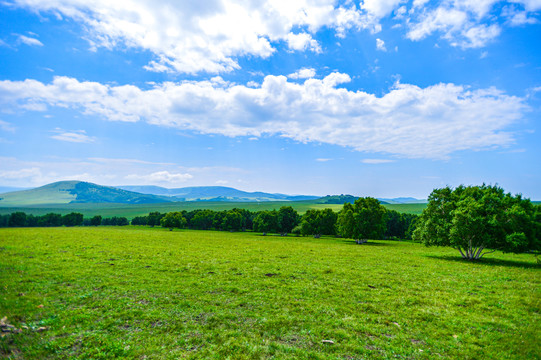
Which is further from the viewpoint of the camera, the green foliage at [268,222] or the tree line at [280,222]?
the green foliage at [268,222]

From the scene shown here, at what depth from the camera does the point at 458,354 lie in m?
10.7

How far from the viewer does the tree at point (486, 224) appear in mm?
34938

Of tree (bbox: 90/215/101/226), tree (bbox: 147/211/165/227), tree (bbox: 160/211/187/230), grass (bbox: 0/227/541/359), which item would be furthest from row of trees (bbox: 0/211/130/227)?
grass (bbox: 0/227/541/359)

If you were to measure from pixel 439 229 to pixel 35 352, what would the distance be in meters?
48.0

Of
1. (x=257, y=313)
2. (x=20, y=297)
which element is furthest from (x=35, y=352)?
(x=257, y=313)

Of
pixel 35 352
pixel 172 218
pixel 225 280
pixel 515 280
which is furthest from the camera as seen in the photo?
pixel 172 218

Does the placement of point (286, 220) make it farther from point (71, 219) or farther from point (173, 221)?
point (71, 219)

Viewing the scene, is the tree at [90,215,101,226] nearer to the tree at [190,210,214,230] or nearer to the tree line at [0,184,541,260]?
the tree at [190,210,214,230]

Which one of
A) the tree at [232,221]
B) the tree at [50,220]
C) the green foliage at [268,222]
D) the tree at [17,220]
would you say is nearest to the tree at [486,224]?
the green foliage at [268,222]

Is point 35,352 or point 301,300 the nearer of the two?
point 35,352

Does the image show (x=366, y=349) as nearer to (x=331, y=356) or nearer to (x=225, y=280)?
(x=331, y=356)

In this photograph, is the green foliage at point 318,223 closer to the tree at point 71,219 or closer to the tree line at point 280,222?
the tree line at point 280,222

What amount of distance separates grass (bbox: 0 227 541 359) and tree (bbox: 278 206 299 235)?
259ft

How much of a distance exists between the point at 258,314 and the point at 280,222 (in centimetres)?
9022
